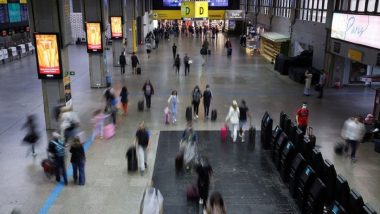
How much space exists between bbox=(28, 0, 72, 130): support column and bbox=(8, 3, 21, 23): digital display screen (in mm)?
24530

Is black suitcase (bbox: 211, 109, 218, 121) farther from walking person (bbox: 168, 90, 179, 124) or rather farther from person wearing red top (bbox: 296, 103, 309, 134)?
person wearing red top (bbox: 296, 103, 309, 134)

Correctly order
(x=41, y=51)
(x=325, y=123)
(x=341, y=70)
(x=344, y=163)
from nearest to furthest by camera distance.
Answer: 1. (x=344, y=163)
2. (x=41, y=51)
3. (x=325, y=123)
4. (x=341, y=70)

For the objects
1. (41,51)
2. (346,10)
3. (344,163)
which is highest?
(346,10)

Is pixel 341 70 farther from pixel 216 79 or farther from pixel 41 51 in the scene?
pixel 41 51

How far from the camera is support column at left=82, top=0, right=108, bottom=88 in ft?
65.8

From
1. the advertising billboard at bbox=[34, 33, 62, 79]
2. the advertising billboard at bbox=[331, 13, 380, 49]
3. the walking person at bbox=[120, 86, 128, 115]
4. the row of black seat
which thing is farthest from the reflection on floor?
the advertising billboard at bbox=[331, 13, 380, 49]

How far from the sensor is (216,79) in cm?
2391

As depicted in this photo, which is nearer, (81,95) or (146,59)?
(81,95)

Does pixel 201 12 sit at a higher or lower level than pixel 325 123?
higher

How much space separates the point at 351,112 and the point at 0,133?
14218 millimetres

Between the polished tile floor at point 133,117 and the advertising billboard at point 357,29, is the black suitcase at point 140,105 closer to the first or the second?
the polished tile floor at point 133,117

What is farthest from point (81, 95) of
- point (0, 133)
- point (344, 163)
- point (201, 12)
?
point (344, 163)

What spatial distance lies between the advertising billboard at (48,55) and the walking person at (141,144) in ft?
16.7

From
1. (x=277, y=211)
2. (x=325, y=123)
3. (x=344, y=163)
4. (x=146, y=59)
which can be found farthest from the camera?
(x=146, y=59)
